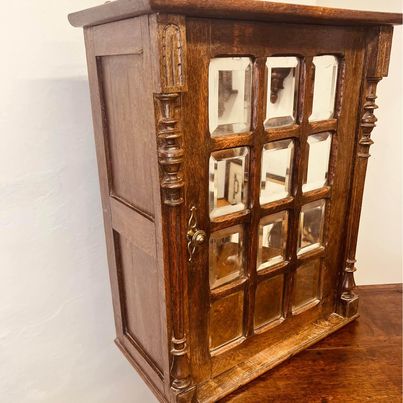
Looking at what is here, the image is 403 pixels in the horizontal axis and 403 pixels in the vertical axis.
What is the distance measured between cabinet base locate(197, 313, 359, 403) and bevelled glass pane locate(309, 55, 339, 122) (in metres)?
0.56

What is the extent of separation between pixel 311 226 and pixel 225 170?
342 mm

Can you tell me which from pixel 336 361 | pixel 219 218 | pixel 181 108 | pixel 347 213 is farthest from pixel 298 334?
pixel 181 108

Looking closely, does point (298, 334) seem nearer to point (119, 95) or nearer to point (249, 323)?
point (249, 323)

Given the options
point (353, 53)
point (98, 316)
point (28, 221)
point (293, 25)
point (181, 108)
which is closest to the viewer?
point (181, 108)

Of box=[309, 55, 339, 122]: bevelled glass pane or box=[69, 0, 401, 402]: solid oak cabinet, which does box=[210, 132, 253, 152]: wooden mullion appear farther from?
box=[309, 55, 339, 122]: bevelled glass pane

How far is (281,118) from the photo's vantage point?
868 mm

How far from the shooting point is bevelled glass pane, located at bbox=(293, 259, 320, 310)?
1.05 m

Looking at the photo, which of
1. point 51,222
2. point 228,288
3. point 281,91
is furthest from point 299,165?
point 51,222

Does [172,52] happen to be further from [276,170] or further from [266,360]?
[266,360]

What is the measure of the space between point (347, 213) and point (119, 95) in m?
0.65

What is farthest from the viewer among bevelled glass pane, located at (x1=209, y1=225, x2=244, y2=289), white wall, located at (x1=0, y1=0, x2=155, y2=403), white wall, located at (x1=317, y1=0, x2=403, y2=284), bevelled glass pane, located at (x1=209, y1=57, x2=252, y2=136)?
white wall, located at (x1=317, y1=0, x2=403, y2=284)

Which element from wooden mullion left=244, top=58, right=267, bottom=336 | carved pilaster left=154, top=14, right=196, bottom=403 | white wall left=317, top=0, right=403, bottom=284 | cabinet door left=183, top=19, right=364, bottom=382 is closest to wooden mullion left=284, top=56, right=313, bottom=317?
cabinet door left=183, top=19, right=364, bottom=382

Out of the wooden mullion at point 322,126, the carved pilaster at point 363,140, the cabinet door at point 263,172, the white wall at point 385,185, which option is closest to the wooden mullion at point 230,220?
the cabinet door at point 263,172

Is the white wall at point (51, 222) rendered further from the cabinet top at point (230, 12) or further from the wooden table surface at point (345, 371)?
the wooden table surface at point (345, 371)
